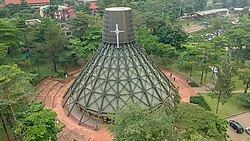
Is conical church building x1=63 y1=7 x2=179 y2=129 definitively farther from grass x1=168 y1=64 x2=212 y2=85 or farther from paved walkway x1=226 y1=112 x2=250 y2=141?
grass x1=168 y1=64 x2=212 y2=85

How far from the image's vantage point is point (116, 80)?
33.5m

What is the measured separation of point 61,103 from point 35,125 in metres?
14.5

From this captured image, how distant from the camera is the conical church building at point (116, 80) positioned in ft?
108

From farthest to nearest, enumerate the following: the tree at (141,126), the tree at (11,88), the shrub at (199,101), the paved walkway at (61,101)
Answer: the shrub at (199,101) → the paved walkway at (61,101) → the tree at (11,88) → the tree at (141,126)

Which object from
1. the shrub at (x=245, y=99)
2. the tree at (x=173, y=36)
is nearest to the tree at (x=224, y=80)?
the shrub at (x=245, y=99)

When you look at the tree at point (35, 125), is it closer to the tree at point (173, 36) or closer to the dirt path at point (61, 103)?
the dirt path at point (61, 103)

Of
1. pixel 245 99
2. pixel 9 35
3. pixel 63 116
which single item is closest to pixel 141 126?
pixel 63 116

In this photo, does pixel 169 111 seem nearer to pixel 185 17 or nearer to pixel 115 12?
pixel 115 12

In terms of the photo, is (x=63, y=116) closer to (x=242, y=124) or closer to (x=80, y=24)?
(x=80, y=24)

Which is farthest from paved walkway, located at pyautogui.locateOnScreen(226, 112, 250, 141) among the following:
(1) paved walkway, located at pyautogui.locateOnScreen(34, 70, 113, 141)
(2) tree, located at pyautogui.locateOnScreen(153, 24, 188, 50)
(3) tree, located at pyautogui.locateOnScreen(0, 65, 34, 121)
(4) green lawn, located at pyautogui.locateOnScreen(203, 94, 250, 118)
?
(3) tree, located at pyautogui.locateOnScreen(0, 65, 34, 121)

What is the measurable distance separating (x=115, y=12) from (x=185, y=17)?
73278mm

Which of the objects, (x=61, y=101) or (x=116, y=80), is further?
(x=61, y=101)

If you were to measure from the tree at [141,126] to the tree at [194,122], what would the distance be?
10.7 feet

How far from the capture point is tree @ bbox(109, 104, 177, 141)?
1725 cm
